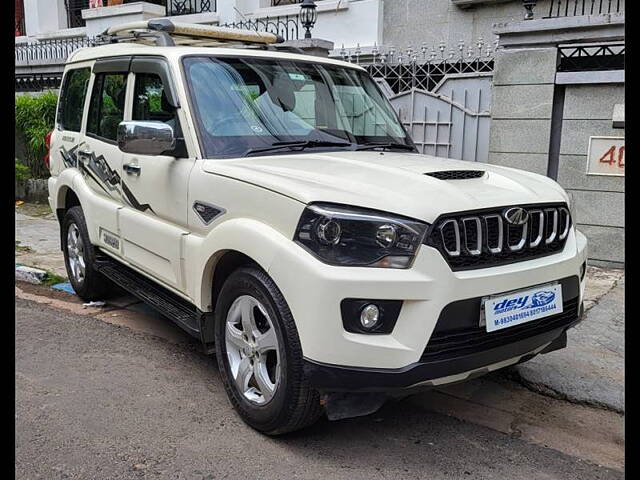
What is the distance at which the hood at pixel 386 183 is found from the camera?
282cm

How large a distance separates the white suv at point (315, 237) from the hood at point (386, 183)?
13mm

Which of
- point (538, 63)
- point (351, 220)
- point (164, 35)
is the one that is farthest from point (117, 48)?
point (538, 63)

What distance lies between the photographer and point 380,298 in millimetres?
2705

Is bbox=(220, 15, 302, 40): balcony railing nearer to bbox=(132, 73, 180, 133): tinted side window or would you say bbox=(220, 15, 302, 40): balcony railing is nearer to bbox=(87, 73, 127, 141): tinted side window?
bbox=(87, 73, 127, 141): tinted side window

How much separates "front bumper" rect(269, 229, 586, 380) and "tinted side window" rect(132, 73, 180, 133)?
1.69 metres

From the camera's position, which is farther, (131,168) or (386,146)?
(131,168)

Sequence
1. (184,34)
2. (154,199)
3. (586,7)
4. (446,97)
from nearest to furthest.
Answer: (154,199) < (184,34) < (446,97) < (586,7)

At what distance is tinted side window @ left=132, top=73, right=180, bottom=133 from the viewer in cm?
404

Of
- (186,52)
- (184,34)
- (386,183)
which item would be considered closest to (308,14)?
(184,34)

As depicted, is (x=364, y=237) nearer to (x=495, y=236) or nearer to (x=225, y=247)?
(x=495, y=236)

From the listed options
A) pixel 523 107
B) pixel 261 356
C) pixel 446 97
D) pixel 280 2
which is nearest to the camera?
pixel 261 356

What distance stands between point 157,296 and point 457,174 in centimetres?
226

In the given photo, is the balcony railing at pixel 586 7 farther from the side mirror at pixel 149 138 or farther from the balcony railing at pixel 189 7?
the balcony railing at pixel 189 7

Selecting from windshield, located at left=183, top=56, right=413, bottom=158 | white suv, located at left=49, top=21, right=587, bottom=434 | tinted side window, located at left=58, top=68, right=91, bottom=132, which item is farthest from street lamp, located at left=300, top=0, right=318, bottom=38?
windshield, located at left=183, top=56, right=413, bottom=158
